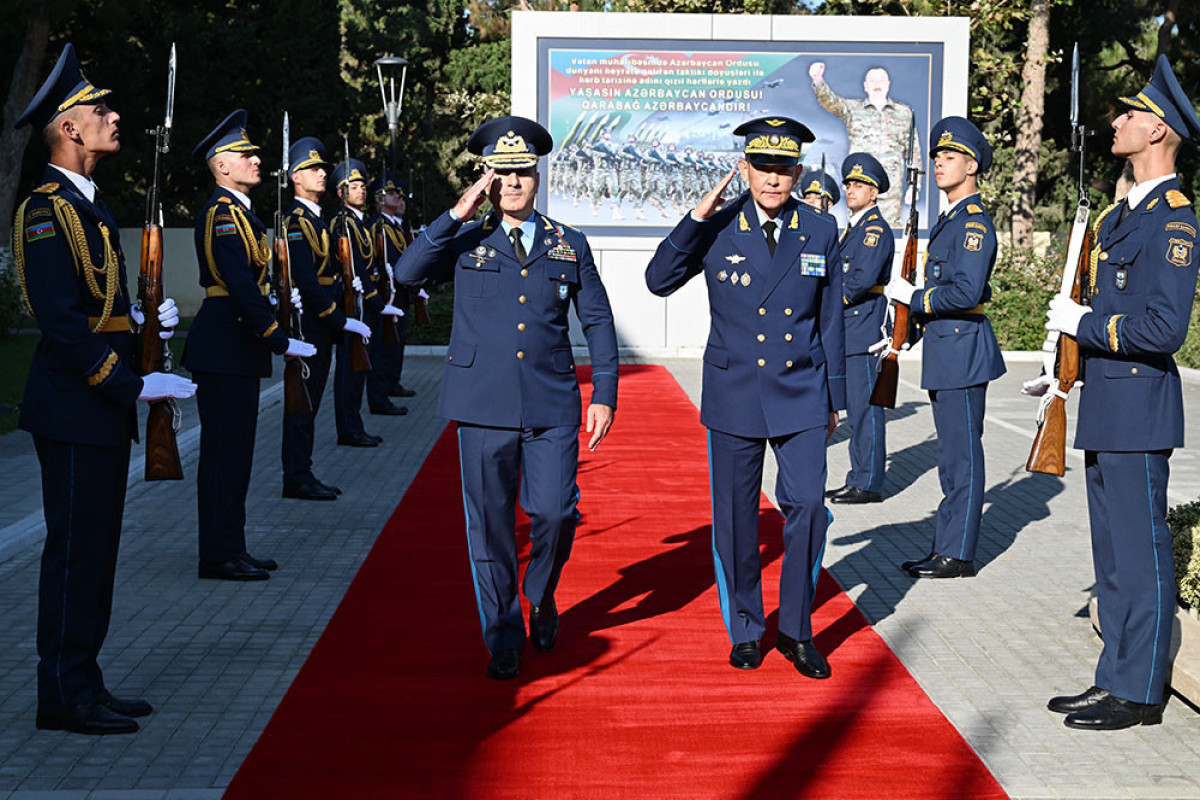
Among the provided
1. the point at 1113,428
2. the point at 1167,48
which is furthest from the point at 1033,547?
the point at 1167,48

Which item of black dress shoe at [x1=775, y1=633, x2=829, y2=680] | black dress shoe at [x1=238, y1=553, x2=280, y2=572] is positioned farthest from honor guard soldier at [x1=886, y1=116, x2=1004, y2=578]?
black dress shoe at [x1=238, y1=553, x2=280, y2=572]

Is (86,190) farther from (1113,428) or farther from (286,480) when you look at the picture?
(286,480)

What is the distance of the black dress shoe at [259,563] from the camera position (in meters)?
7.54

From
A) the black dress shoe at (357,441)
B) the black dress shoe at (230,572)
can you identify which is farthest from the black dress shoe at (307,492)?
the black dress shoe at (357,441)

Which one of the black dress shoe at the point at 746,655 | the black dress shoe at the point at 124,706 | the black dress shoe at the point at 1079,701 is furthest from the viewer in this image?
the black dress shoe at the point at 746,655

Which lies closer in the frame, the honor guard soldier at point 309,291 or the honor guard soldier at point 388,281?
the honor guard soldier at point 309,291

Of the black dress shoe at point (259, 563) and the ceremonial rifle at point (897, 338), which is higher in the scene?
the ceremonial rifle at point (897, 338)

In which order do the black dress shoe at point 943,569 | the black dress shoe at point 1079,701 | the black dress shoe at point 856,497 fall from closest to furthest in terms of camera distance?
the black dress shoe at point 1079,701, the black dress shoe at point 943,569, the black dress shoe at point 856,497

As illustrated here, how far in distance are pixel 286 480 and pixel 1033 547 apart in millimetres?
4993

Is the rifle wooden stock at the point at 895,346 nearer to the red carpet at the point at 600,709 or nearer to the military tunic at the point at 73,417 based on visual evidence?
the red carpet at the point at 600,709

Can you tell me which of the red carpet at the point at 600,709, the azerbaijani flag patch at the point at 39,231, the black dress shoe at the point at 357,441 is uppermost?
the azerbaijani flag patch at the point at 39,231

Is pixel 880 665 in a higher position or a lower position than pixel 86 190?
lower

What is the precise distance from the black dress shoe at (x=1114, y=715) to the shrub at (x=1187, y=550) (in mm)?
811

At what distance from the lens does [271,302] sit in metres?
7.74
